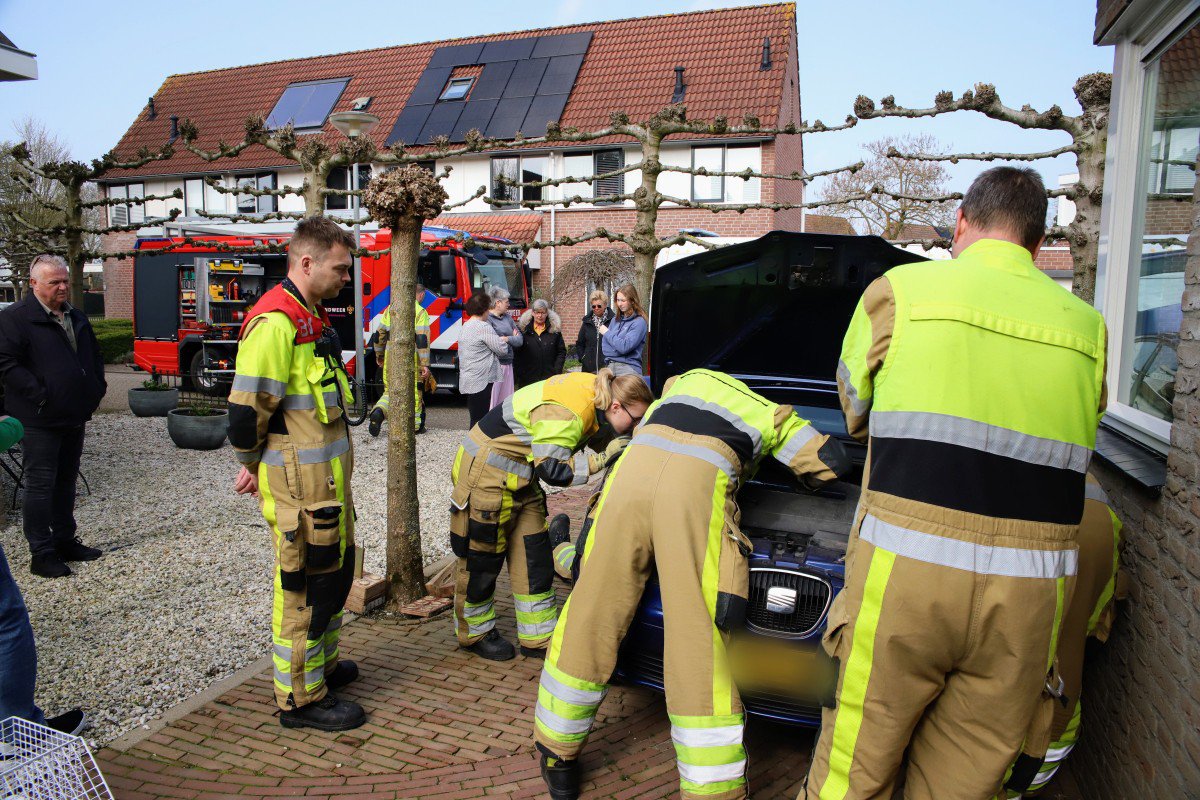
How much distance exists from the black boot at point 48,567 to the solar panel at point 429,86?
22510 mm

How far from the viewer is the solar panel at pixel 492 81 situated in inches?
979

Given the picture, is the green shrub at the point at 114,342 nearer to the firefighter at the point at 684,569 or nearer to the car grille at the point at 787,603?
the firefighter at the point at 684,569

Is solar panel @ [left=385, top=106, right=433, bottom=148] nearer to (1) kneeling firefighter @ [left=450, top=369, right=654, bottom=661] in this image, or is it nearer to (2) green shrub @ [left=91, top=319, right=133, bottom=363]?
(2) green shrub @ [left=91, top=319, right=133, bottom=363]

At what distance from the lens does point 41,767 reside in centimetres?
257

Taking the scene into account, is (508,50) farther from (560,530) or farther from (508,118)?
(560,530)

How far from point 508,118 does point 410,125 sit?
11.3 ft

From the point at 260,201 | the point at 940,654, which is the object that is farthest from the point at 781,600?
the point at 260,201

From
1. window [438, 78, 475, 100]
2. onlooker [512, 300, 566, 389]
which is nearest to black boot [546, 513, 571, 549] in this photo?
onlooker [512, 300, 566, 389]

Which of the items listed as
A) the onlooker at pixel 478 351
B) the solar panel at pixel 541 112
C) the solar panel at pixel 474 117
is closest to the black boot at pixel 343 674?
the onlooker at pixel 478 351

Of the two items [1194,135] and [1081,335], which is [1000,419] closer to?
[1081,335]

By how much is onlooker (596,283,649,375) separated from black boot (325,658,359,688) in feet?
16.8

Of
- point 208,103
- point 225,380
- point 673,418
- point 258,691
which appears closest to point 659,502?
point 673,418

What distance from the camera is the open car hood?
4.38m

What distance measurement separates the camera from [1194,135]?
10.4 feet
